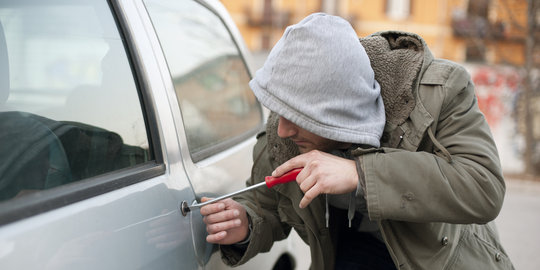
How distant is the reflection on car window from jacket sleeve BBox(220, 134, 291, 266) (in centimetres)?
42

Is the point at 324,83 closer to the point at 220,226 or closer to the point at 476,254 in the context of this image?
the point at 220,226

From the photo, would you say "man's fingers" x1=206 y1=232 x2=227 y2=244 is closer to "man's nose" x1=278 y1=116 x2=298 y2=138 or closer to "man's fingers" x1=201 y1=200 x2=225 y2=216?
"man's fingers" x1=201 y1=200 x2=225 y2=216

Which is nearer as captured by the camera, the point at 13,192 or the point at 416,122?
the point at 13,192

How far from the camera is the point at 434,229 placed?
59.6 inches

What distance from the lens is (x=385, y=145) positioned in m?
1.53

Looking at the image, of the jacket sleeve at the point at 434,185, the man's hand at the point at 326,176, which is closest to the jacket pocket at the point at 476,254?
the jacket sleeve at the point at 434,185

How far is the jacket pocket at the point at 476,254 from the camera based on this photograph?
1.55m

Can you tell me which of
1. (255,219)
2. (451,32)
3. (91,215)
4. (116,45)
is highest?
(116,45)

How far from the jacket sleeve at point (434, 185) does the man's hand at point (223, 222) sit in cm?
43

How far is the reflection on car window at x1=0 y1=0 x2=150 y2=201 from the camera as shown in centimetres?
115

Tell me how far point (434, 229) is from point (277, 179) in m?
0.46

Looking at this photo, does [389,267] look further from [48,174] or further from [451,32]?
[451,32]

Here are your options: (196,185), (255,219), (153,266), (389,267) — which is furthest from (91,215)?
(389,267)

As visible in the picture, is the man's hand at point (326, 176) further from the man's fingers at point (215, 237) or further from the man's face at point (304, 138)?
the man's fingers at point (215, 237)
